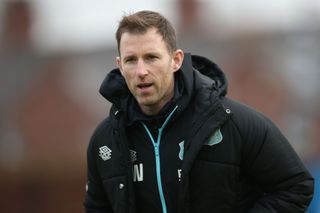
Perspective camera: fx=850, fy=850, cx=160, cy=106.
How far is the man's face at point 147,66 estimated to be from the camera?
14.6ft

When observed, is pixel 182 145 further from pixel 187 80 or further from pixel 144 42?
pixel 144 42

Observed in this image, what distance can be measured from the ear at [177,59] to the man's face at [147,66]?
0.16 feet

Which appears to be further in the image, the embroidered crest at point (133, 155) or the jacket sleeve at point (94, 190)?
the jacket sleeve at point (94, 190)

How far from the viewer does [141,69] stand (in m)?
4.43

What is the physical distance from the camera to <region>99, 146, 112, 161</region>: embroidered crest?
15.3ft

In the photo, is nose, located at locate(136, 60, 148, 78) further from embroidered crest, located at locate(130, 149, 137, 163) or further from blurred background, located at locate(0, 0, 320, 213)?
blurred background, located at locate(0, 0, 320, 213)

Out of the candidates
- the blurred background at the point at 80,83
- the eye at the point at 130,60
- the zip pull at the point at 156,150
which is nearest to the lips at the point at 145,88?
the eye at the point at 130,60

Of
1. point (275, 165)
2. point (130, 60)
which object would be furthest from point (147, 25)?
point (275, 165)

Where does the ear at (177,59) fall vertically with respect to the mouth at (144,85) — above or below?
above

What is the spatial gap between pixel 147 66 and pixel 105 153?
573 mm

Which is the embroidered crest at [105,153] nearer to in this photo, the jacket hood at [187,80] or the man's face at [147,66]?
the jacket hood at [187,80]

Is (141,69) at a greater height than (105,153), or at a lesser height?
greater

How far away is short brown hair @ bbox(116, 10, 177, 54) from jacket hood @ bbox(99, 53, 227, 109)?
5.9 inches

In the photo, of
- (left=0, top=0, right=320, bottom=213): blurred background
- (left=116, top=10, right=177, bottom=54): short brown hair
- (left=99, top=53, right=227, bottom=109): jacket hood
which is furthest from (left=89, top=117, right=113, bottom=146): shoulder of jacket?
(left=0, top=0, right=320, bottom=213): blurred background
